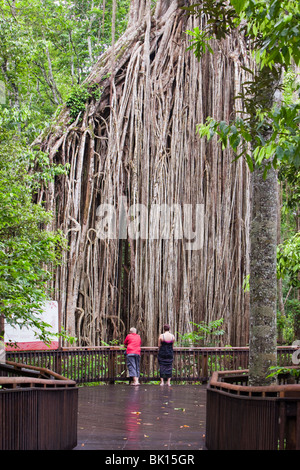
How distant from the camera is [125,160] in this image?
41.2 feet

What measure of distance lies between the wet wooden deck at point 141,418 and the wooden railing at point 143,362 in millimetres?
421

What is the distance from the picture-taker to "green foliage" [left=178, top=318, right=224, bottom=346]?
39.3ft

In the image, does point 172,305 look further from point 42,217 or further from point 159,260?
point 42,217

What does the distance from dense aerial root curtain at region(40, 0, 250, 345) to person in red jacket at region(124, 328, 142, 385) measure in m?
1.21

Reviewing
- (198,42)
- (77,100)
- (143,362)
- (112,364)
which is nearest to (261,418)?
(198,42)

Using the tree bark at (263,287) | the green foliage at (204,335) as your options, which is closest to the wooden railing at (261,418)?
the tree bark at (263,287)

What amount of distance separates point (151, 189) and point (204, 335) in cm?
312

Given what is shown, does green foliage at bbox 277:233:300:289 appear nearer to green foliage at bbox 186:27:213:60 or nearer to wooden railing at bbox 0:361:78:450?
green foliage at bbox 186:27:213:60

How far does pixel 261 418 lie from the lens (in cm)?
421

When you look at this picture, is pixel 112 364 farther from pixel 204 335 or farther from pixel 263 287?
pixel 263 287

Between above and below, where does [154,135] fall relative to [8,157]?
above

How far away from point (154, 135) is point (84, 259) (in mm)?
2928

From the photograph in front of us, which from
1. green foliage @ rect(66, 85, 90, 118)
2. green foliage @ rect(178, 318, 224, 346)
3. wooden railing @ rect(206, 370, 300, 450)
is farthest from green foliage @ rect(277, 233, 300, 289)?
green foliage @ rect(66, 85, 90, 118)
